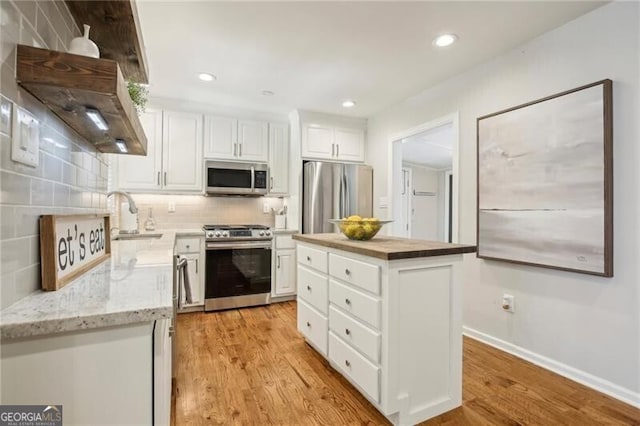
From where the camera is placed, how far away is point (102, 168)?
1778mm

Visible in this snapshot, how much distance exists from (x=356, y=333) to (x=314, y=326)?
2.08 feet

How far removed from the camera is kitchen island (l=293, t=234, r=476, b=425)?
62.2 inches

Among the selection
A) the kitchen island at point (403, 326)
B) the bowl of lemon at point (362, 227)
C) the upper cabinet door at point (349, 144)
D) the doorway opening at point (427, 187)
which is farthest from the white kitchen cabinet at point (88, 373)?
the doorway opening at point (427, 187)

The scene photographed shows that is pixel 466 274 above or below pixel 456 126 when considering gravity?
below

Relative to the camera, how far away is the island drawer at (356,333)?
1.64 meters

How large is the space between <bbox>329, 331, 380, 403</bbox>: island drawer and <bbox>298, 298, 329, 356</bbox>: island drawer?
0.34 ft

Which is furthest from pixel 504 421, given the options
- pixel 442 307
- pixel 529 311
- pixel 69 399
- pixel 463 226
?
pixel 69 399

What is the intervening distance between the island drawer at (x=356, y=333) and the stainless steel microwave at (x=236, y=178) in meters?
2.21

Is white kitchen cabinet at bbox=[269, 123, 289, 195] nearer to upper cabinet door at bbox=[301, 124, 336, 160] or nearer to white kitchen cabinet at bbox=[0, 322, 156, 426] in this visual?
upper cabinet door at bbox=[301, 124, 336, 160]

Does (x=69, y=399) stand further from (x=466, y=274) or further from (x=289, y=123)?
(x=289, y=123)

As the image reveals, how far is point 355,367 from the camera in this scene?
182cm

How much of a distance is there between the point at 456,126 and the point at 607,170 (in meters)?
1.25

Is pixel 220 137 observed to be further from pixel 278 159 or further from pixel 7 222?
pixel 7 222

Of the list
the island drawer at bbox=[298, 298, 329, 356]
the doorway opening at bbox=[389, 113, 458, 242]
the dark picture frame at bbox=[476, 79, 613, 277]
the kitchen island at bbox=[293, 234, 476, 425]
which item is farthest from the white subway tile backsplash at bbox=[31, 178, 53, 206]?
the doorway opening at bbox=[389, 113, 458, 242]
